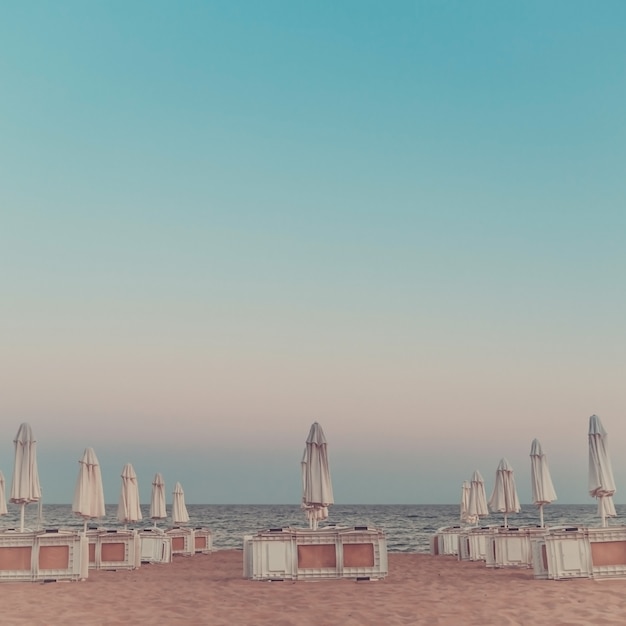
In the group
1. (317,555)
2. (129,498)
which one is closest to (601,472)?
(317,555)

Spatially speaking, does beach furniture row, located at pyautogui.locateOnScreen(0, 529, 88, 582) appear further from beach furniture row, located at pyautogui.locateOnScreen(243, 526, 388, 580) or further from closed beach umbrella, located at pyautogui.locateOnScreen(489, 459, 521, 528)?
closed beach umbrella, located at pyautogui.locateOnScreen(489, 459, 521, 528)

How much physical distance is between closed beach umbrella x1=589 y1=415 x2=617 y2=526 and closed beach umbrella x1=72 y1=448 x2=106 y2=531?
11101 millimetres

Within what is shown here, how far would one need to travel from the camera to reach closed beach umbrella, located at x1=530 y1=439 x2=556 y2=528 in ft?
56.3

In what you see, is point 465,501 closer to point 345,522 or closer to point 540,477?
point 540,477

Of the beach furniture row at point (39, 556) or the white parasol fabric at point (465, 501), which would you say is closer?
the beach furniture row at point (39, 556)

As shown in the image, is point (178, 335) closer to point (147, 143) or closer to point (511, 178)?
point (147, 143)

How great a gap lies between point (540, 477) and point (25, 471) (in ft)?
40.8

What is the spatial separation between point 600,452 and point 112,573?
12088mm

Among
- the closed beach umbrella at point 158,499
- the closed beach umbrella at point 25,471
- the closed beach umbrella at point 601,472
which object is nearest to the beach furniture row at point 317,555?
the closed beach umbrella at point 601,472

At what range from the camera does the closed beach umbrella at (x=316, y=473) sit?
14453mm

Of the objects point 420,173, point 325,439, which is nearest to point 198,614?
point 325,439

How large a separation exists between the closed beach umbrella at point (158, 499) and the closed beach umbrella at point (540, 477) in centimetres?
1324

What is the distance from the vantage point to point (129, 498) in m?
19.9

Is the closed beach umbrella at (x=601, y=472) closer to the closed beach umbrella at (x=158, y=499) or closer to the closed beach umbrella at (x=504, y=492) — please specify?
the closed beach umbrella at (x=504, y=492)
